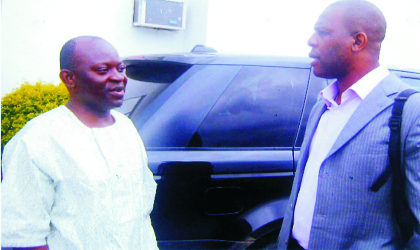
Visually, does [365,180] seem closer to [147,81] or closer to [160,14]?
[147,81]

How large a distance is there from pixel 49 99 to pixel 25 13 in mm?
1802

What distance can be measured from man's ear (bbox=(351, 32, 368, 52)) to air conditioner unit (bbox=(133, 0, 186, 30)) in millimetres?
4462

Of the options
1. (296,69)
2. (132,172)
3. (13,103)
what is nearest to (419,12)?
(296,69)

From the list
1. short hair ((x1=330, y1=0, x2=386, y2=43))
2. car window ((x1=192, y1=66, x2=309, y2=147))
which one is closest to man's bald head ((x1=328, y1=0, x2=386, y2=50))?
short hair ((x1=330, y1=0, x2=386, y2=43))

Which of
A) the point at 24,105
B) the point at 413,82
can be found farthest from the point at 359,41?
the point at 24,105

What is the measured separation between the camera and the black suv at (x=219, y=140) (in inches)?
86.7

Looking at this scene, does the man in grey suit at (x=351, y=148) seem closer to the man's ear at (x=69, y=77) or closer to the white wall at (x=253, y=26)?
Answer: the man's ear at (x=69, y=77)

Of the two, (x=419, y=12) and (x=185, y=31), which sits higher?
(x=419, y=12)

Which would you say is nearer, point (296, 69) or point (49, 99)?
point (296, 69)

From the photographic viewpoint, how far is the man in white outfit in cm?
132

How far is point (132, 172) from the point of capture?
155cm

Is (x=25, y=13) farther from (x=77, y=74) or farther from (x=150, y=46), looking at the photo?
(x=77, y=74)

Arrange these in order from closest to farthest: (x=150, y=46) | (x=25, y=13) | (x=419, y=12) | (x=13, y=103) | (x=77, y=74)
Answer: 1. (x=77, y=74)
2. (x=13, y=103)
3. (x=25, y=13)
4. (x=150, y=46)
5. (x=419, y=12)

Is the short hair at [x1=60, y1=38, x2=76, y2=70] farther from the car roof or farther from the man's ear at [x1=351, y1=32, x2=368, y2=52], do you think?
the man's ear at [x1=351, y1=32, x2=368, y2=52]
